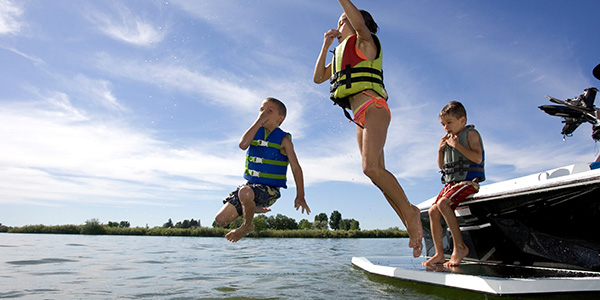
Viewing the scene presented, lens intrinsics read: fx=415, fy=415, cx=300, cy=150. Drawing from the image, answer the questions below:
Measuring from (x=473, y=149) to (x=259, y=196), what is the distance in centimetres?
312

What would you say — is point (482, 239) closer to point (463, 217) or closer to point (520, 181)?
point (463, 217)

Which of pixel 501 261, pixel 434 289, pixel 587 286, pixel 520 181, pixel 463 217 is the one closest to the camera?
pixel 587 286

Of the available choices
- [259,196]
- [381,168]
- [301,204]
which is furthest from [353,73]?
[259,196]

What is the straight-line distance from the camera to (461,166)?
237 inches

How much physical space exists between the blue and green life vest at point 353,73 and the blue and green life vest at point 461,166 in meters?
2.24

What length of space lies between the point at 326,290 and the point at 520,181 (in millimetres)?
3204

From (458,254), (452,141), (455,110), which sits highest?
(455,110)

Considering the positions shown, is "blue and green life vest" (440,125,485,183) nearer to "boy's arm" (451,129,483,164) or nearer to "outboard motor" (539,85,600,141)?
"boy's arm" (451,129,483,164)

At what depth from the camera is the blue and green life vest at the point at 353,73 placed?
4.14m

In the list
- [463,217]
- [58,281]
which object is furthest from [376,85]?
[58,281]

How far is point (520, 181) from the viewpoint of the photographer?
587cm

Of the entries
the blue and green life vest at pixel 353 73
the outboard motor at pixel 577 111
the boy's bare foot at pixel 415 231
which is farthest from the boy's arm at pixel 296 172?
the outboard motor at pixel 577 111

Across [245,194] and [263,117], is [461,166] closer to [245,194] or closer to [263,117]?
[263,117]

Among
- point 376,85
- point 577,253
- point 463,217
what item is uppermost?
point 376,85
